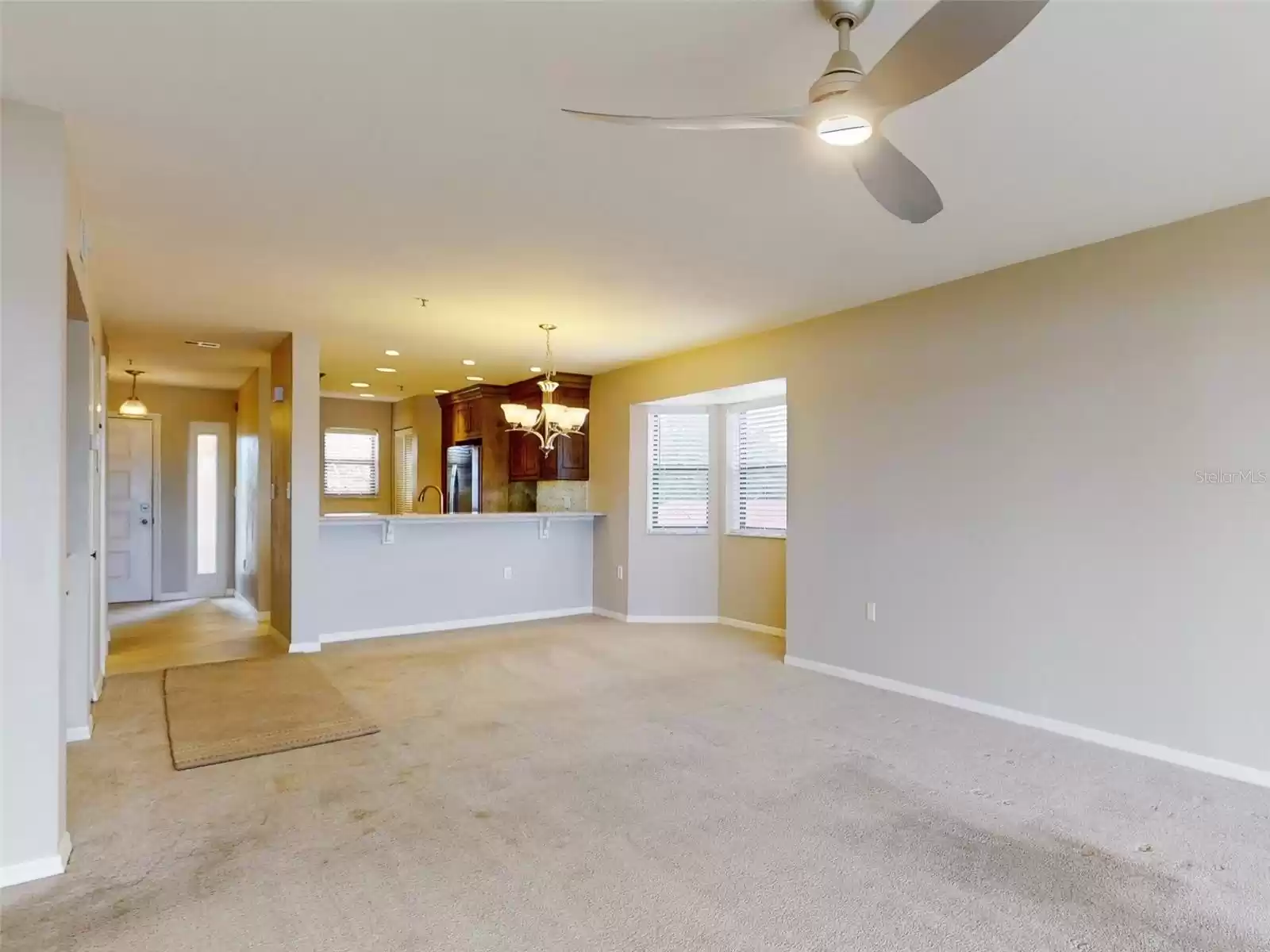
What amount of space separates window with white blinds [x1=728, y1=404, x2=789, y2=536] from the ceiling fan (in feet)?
13.7

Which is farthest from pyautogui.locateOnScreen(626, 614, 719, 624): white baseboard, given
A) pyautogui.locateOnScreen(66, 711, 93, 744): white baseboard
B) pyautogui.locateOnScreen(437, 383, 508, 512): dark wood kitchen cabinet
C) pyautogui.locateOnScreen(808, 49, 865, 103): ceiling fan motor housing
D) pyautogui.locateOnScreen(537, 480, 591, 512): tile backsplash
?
pyautogui.locateOnScreen(808, 49, 865, 103): ceiling fan motor housing

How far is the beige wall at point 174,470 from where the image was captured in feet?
27.6

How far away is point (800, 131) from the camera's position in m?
2.53

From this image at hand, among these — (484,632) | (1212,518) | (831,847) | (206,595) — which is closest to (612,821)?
(831,847)

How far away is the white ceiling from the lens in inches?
78.0

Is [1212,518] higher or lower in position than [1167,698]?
higher

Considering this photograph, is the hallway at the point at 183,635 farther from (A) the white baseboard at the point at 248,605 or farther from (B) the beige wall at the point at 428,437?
(B) the beige wall at the point at 428,437

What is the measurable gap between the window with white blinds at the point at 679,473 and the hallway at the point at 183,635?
3.40m

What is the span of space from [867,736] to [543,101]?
3.23 metres

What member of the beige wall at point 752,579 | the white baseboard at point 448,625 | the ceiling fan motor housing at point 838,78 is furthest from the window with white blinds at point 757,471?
the ceiling fan motor housing at point 838,78

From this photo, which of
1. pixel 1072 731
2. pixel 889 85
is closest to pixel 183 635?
pixel 1072 731

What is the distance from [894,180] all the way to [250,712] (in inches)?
161

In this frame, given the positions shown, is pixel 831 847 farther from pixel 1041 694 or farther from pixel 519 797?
pixel 1041 694

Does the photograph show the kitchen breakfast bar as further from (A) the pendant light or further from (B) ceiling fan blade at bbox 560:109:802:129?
(B) ceiling fan blade at bbox 560:109:802:129
